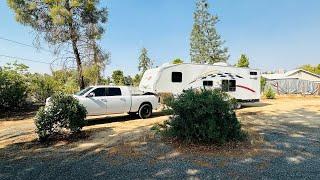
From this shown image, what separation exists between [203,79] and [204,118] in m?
10.2

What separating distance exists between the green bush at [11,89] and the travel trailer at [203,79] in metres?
8.42

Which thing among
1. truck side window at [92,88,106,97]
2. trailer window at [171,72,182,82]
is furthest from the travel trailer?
truck side window at [92,88,106,97]

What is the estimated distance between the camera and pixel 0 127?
45.7 ft

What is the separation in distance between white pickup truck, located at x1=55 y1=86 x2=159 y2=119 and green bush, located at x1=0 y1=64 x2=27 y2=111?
835 centimetres

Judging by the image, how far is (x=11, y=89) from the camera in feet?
63.7

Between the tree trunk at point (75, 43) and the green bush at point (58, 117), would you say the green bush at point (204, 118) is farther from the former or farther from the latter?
the tree trunk at point (75, 43)

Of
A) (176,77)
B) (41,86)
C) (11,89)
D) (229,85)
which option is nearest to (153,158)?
(176,77)

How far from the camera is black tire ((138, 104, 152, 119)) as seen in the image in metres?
14.6

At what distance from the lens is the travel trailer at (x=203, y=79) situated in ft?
55.6

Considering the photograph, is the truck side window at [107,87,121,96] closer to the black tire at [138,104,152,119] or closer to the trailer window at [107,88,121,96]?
the trailer window at [107,88,121,96]

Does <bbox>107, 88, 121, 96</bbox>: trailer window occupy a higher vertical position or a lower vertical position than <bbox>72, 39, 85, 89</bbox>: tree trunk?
lower

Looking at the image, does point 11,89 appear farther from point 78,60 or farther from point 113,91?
point 113,91

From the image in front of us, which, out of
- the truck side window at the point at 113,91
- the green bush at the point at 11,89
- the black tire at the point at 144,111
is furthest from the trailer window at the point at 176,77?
the green bush at the point at 11,89

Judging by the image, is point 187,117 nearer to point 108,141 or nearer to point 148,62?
point 108,141
